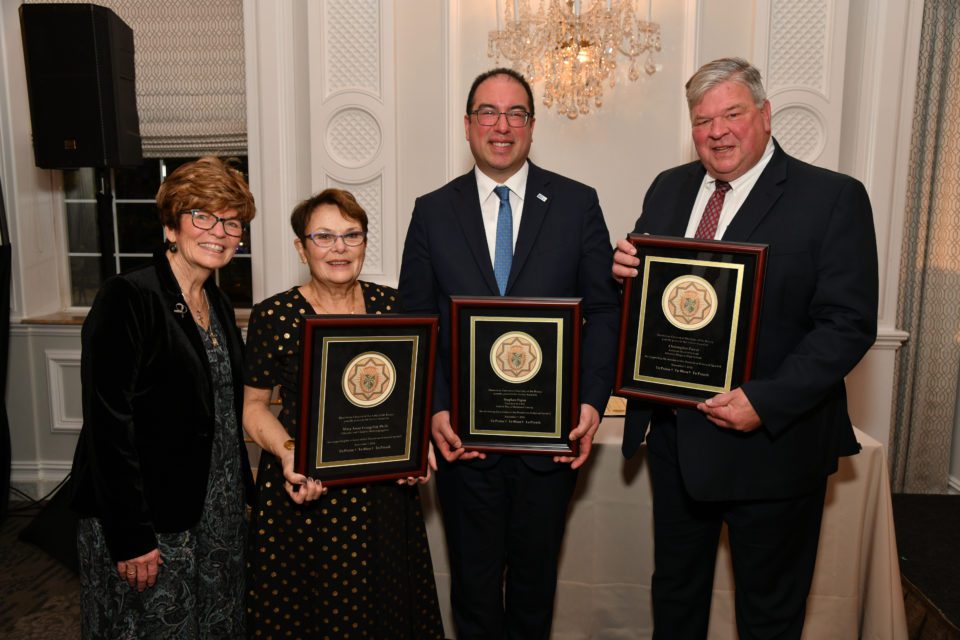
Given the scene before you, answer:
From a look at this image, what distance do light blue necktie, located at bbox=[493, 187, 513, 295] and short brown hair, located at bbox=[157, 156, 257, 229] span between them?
2.44 ft

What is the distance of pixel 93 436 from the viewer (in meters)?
1.75

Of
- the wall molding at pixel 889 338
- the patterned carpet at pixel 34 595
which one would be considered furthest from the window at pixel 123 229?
the wall molding at pixel 889 338

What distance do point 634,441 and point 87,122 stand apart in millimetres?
2855

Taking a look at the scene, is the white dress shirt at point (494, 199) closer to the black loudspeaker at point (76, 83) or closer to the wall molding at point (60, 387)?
the black loudspeaker at point (76, 83)

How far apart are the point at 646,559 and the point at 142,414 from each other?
177 centimetres

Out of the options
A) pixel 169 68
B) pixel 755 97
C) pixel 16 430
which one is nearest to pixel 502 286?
pixel 755 97

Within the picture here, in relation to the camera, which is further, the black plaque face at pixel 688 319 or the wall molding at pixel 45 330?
the wall molding at pixel 45 330

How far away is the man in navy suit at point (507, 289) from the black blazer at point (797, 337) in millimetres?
386

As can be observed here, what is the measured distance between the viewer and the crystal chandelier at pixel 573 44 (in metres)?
3.67

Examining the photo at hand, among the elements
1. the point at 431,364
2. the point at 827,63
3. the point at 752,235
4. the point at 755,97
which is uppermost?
the point at 827,63

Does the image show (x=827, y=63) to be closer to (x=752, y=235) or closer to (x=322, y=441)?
(x=752, y=235)

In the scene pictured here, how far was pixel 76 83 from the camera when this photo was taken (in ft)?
10.3

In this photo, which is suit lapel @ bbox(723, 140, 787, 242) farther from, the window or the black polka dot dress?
the window

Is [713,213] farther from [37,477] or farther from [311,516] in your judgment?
[37,477]
